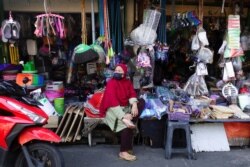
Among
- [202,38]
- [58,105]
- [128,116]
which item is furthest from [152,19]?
[58,105]

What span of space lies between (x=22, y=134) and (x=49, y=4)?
9.74ft

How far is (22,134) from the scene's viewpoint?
12.4ft

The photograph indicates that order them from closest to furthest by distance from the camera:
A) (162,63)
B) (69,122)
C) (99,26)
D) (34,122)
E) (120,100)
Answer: (34,122) < (120,100) < (69,122) < (99,26) < (162,63)

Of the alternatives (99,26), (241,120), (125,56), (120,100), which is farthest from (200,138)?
(99,26)

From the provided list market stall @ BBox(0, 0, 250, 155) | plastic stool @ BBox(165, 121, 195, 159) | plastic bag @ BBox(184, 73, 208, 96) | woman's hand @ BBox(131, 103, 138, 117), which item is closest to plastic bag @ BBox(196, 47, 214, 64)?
market stall @ BBox(0, 0, 250, 155)

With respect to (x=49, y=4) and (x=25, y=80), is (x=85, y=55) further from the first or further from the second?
(x=49, y=4)

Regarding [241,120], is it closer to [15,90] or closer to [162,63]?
[162,63]

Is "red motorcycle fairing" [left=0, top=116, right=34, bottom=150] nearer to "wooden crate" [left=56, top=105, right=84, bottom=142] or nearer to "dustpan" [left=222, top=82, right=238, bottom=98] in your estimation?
"wooden crate" [left=56, top=105, right=84, bottom=142]

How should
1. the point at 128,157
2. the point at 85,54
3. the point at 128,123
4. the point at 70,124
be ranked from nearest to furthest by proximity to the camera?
1. the point at 128,123
2. the point at 128,157
3. the point at 85,54
4. the point at 70,124

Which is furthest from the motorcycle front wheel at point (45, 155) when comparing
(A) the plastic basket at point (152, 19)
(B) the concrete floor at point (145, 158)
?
(A) the plastic basket at point (152, 19)

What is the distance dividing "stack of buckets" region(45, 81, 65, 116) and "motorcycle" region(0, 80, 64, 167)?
158 cm

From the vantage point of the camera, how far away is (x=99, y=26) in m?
5.90

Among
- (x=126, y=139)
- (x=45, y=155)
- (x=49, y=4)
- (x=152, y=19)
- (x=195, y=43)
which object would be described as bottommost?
(x=126, y=139)

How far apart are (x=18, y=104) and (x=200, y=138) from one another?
110 inches
